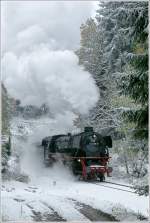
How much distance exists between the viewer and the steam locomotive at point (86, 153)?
17422 millimetres

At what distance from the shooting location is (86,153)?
711 inches

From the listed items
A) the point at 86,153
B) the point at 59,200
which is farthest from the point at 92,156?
the point at 59,200

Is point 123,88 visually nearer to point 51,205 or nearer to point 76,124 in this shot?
point 51,205

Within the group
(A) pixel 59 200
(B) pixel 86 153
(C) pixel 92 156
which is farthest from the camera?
(C) pixel 92 156

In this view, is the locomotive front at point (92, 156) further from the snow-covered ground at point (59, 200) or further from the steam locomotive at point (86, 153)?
the snow-covered ground at point (59, 200)

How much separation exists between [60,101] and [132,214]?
11.4 metres

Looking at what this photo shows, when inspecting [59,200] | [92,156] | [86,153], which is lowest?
[59,200]

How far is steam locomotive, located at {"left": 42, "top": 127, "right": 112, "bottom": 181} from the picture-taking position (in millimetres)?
17422

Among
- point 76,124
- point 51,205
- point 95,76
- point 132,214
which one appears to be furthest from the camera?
point 76,124

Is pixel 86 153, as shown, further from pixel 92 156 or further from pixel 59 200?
pixel 59 200

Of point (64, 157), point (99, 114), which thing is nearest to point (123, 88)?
point (99, 114)

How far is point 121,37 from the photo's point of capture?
777cm

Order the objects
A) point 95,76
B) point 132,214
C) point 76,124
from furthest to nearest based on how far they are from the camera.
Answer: point 76,124 < point 95,76 < point 132,214

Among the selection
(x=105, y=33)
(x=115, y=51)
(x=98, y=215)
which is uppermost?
(x=105, y=33)
